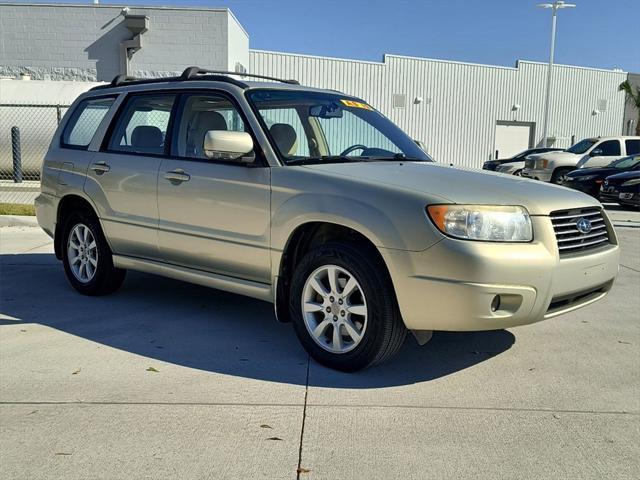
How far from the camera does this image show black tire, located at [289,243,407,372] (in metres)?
3.65

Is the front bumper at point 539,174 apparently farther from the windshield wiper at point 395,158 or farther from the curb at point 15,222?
the windshield wiper at point 395,158

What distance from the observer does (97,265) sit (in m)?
5.57

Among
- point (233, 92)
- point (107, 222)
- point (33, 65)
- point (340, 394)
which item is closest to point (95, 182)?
point (107, 222)

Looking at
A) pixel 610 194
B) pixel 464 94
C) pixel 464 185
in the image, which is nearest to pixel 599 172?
pixel 610 194

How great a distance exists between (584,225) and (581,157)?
56.6 feet

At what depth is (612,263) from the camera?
4070 millimetres

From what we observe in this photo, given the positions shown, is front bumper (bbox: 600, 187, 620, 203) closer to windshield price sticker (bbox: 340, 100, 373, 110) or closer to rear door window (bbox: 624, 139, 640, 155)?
rear door window (bbox: 624, 139, 640, 155)

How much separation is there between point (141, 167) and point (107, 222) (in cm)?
67

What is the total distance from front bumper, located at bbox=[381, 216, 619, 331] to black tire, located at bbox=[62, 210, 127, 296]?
9.69ft

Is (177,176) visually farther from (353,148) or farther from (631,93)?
(631,93)

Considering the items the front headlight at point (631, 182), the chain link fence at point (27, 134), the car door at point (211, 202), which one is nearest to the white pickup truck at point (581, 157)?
the front headlight at point (631, 182)

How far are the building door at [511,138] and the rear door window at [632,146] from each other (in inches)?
571

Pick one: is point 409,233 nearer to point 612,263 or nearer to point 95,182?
point 612,263

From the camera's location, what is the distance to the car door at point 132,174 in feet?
16.4
